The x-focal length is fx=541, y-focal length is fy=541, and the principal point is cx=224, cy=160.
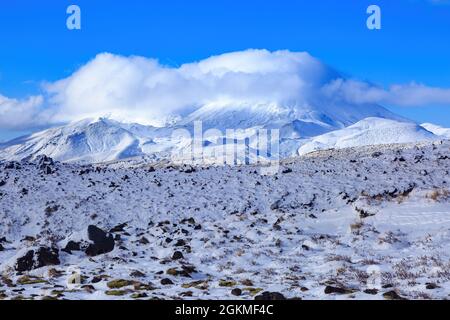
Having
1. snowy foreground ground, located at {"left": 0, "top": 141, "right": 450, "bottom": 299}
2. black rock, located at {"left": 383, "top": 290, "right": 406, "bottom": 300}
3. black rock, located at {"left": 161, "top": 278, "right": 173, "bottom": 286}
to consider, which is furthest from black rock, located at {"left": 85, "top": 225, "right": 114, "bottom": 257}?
black rock, located at {"left": 383, "top": 290, "right": 406, "bottom": 300}

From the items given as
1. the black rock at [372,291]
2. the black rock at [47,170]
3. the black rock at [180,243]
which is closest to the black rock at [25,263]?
the black rock at [180,243]

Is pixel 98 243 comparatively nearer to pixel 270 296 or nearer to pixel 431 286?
pixel 270 296

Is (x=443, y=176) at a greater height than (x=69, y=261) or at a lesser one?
greater

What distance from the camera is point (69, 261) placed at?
71.3 ft

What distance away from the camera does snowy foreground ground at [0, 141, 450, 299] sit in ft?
54.3

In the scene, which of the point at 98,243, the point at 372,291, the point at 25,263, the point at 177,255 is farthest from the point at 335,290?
the point at 98,243

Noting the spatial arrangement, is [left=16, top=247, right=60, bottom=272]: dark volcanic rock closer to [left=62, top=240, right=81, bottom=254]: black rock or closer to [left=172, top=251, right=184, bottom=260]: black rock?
[left=62, top=240, right=81, bottom=254]: black rock

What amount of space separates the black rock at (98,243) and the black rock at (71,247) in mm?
490

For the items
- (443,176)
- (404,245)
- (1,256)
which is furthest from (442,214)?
(1,256)

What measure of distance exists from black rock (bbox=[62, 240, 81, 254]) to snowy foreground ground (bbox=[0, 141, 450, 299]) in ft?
0.14

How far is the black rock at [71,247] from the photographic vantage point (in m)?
22.9

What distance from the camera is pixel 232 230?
27.3 metres

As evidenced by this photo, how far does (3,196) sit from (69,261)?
60.2 ft
